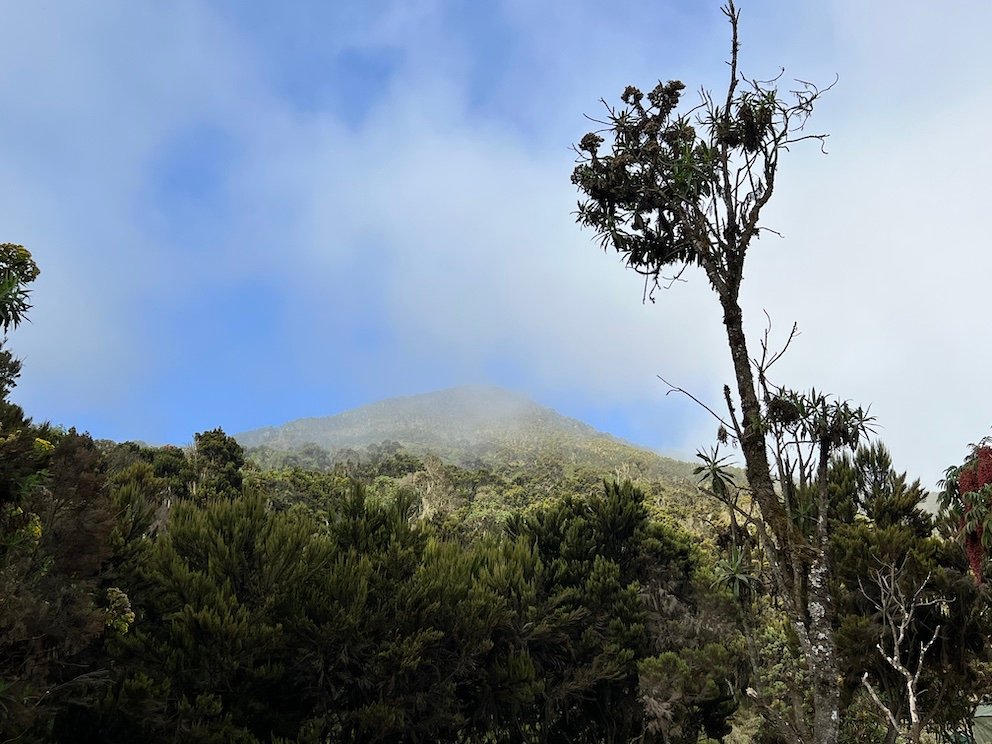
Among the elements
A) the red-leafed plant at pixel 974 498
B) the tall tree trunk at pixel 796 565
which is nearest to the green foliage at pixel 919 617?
the red-leafed plant at pixel 974 498

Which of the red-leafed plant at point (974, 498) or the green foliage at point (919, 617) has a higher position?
the red-leafed plant at point (974, 498)

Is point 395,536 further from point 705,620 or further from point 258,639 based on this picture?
point 705,620

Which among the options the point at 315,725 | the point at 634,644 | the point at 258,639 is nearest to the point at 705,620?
the point at 634,644

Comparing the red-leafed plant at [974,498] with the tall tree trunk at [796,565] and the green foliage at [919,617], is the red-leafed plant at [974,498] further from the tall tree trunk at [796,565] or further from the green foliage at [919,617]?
the green foliage at [919,617]

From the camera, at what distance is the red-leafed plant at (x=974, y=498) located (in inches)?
319

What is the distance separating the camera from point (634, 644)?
15.1 metres

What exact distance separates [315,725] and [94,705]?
3.35 meters

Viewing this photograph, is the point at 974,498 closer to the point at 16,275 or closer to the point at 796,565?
the point at 796,565

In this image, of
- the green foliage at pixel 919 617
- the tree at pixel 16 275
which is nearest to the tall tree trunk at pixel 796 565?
the green foliage at pixel 919 617

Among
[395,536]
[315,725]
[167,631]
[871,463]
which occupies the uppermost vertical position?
[871,463]

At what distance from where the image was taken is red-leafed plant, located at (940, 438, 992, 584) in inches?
319

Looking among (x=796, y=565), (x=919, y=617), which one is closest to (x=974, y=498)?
(x=796, y=565)

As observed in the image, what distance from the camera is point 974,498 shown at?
324 inches

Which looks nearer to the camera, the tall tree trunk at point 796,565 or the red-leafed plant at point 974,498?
the tall tree trunk at point 796,565
